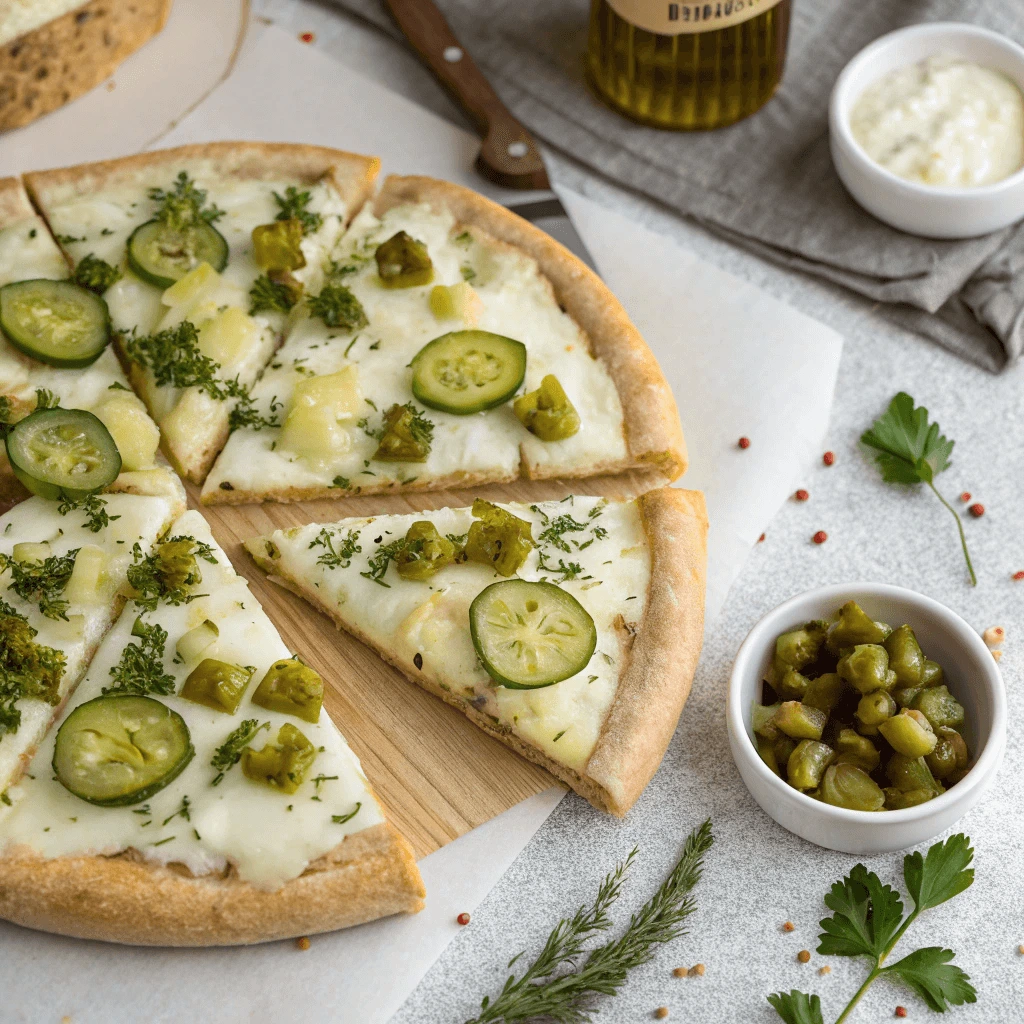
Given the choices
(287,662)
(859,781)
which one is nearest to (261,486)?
(287,662)

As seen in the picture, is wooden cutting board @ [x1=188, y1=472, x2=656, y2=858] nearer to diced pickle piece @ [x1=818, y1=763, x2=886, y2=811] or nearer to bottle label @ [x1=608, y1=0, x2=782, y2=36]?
diced pickle piece @ [x1=818, y1=763, x2=886, y2=811]

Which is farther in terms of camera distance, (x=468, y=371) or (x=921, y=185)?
(x=921, y=185)

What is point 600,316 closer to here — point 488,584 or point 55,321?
point 488,584

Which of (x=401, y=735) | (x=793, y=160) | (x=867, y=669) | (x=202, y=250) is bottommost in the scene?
(x=401, y=735)

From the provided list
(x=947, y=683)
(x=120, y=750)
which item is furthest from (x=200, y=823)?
(x=947, y=683)

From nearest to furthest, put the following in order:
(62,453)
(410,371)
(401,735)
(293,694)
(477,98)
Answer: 1. (293,694)
2. (401,735)
3. (62,453)
4. (410,371)
5. (477,98)

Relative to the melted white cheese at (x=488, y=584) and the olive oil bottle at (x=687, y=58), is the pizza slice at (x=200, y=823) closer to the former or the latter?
the melted white cheese at (x=488, y=584)
